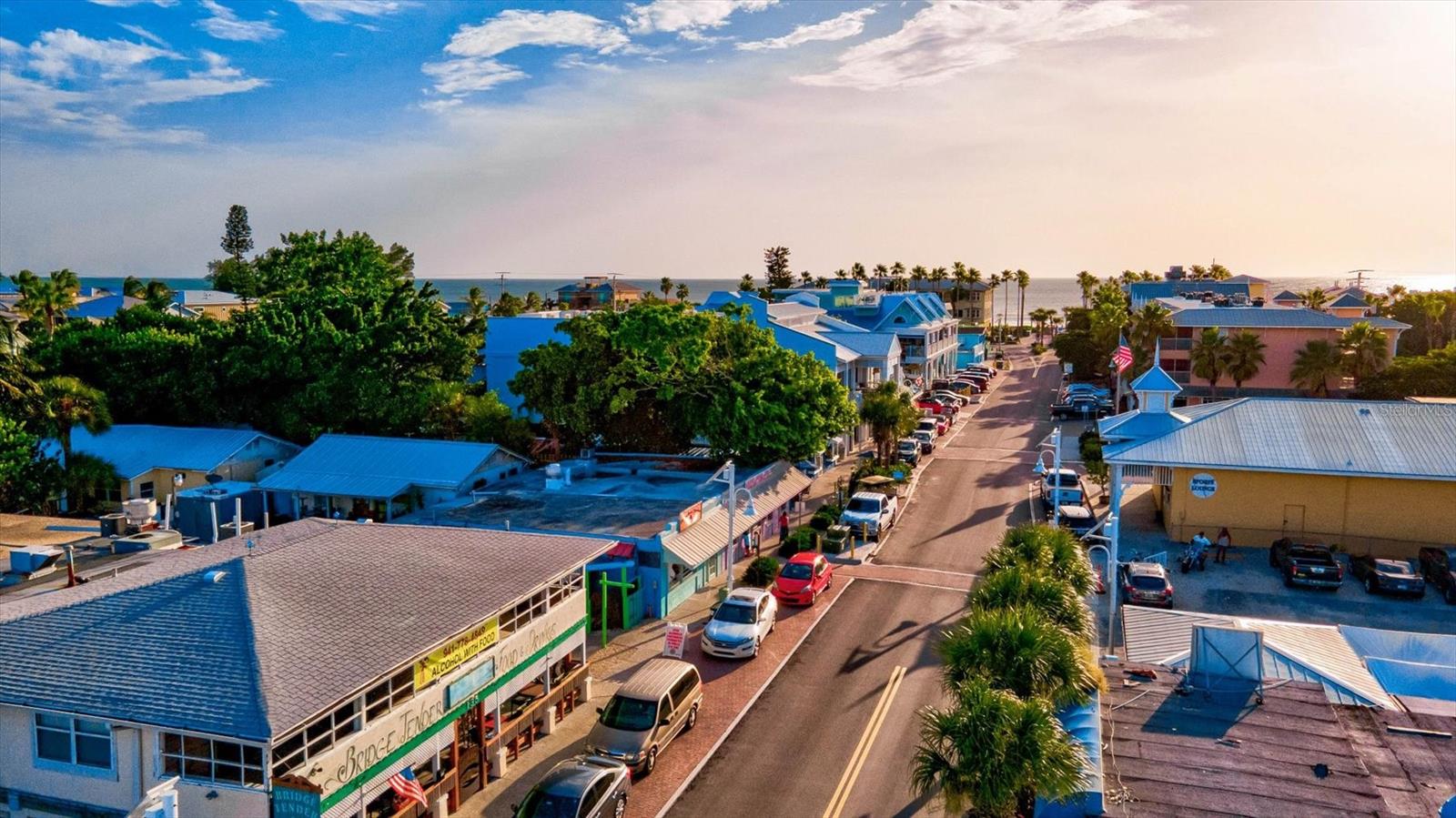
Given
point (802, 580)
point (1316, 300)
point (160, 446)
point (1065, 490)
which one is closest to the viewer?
point (802, 580)

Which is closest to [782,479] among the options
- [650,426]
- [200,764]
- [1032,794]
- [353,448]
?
[650,426]

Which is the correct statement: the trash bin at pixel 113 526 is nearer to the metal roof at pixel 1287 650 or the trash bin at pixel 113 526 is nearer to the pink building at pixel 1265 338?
the metal roof at pixel 1287 650

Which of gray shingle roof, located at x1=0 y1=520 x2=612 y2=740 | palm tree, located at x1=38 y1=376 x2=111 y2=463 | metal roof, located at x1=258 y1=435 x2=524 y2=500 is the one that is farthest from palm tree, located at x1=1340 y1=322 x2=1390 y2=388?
palm tree, located at x1=38 y1=376 x2=111 y2=463

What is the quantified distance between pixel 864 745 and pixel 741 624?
6653 mm

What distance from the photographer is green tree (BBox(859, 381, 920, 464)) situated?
167 ft

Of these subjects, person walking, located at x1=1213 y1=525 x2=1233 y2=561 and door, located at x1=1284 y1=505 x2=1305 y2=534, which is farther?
door, located at x1=1284 y1=505 x2=1305 y2=534

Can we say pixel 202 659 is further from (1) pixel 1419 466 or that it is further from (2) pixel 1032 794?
(1) pixel 1419 466

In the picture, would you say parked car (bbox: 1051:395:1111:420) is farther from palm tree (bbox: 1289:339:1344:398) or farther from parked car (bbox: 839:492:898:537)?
parked car (bbox: 839:492:898:537)

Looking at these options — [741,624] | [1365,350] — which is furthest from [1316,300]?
[741,624]

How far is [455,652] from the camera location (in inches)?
771

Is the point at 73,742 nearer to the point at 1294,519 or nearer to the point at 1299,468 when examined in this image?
the point at 1299,468

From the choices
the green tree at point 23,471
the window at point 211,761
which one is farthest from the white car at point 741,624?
the green tree at point 23,471

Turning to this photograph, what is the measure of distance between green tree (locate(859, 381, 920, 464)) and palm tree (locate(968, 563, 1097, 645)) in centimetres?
2928

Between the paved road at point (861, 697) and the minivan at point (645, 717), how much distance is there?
3.99 ft
